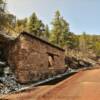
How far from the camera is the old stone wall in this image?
36.9 ft

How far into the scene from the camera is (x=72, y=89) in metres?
7.39

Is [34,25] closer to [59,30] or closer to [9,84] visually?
[59,30]

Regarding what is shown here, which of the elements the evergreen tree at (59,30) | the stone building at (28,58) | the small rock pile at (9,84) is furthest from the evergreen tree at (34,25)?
the small rock pile at (9,84)

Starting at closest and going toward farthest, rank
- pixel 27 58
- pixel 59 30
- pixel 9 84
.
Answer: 1. pixel 9 84
2. pixel 27 58
3. pixel 59 30

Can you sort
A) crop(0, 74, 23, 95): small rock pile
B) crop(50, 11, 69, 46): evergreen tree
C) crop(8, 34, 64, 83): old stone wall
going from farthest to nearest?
crop(50, 11, 69, 46): evergreen tree, crop(8, 34, 64, 83): old stone wall, crop(0, 74, 23, 95): small rock pile

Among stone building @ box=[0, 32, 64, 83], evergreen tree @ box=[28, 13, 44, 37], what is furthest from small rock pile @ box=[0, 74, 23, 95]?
evergreen tree @ box=[28, 13, 44, 37]

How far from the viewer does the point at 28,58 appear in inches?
458

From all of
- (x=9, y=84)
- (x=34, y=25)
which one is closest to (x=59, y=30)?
(x=34, y=25)

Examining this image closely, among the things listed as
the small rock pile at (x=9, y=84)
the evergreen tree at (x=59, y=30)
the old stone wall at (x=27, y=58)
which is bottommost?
the small rock pile at (x=9, y=84)

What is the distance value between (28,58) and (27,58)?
0.25 ft

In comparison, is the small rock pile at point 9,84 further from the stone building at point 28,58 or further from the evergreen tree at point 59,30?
the evergreen tree at point 59,30

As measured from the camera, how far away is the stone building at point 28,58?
1127cm

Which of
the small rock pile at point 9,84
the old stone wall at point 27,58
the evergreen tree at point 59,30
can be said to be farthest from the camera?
the evergreen tree at point 59,30

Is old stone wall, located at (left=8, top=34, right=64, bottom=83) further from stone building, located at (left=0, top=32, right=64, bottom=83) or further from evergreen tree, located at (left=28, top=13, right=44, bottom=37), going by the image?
evergreen tree, located at (left=28, top=13, right=44, bottom=37)
